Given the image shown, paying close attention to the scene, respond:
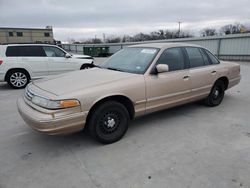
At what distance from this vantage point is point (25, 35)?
52656 mm

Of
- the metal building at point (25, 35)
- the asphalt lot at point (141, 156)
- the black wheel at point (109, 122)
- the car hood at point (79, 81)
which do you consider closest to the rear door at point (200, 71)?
the asphalt lot at point (141, 156)

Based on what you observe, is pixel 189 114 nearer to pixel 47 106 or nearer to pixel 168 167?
pixel 168 167

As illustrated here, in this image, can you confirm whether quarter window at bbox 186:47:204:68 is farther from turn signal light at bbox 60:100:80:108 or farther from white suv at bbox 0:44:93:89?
white suv at bbox 0:44:93:89

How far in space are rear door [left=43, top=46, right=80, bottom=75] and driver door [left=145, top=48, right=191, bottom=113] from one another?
5.46 meters

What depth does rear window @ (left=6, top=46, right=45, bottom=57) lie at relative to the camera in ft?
24.5

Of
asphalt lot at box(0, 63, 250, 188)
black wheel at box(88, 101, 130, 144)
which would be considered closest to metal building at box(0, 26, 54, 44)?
asphalt lot at box(0, 63, 250, 188)

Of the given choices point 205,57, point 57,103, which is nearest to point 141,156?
point 57,103

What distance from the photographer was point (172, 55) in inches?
158

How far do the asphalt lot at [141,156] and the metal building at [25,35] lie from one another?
5199 cm

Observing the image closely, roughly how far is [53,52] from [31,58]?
900 millimetres

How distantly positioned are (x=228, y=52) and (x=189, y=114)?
1481 centimetres

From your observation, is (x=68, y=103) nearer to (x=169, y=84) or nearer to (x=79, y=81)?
(x=79, y=81)

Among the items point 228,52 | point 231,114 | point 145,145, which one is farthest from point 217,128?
point 228,52

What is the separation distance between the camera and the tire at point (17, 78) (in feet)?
24.5
